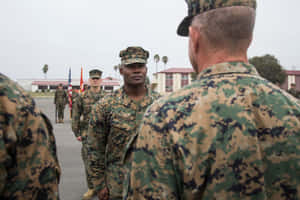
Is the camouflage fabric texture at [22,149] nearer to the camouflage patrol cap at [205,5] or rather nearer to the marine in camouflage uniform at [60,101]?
the camouflage patrol cap at [205,5]

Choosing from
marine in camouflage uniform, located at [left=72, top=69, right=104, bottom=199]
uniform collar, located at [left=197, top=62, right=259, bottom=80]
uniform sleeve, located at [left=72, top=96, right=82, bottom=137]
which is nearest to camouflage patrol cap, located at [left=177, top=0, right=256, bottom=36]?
uniform collar, located at [left=197, top=62, right=259, bottom=80]

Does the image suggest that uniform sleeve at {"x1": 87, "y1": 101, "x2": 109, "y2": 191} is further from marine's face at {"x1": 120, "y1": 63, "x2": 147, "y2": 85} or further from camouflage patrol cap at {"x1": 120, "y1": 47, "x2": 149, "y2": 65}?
camouflage patrol cap at {"x1": 120, "y1": 47, "x2": 149, "y2": 65}

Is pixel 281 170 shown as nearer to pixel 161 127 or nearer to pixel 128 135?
pixel 161 127

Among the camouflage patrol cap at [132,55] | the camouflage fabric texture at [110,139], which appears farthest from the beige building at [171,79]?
the camouflage fabric texture at [110,139]

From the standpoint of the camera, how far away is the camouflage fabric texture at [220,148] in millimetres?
1110

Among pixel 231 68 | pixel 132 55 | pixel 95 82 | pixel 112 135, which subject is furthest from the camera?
pixel 95 82

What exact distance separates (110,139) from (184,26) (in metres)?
1.76

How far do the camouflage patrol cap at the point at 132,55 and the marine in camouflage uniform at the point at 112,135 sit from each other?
45mm

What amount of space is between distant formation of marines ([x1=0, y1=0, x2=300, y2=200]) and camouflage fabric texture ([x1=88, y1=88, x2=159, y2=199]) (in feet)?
5.01

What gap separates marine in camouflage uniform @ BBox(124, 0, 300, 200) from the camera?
3.65ft

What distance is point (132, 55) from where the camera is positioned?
3.28 metres

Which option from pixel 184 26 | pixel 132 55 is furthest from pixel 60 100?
pixel 184 26

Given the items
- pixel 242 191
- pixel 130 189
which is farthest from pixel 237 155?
pixel 130 189

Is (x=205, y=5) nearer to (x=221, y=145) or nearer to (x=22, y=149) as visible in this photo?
(x=221, y=145)
